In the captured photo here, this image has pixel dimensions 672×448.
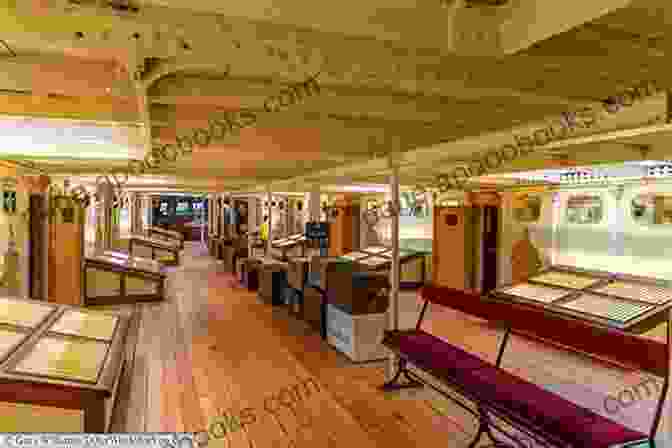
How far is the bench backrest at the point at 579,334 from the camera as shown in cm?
238

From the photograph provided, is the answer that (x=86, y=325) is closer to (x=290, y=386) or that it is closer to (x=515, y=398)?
(x=290, y=386)

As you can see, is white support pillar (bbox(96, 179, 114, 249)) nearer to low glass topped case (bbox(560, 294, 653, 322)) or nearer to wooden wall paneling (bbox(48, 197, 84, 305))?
wooden wall paneling (bbox(48, 197, 84, 305))

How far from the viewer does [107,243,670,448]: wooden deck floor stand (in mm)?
3412

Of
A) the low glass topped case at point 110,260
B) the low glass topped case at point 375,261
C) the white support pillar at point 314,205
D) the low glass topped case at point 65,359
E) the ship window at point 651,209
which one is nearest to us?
the low glass topped case at point 65,359

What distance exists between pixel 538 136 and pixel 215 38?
2.02m

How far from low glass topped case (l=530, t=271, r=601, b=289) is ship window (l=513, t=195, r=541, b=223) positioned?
1.68 meters

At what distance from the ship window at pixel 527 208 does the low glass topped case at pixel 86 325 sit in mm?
6826

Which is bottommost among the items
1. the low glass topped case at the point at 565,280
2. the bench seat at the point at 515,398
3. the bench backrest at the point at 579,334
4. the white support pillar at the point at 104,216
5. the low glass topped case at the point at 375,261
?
the bench seat at the point at 515,398

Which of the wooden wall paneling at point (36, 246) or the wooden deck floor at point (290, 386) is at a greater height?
the wooden wall paneling at point (36, 246)

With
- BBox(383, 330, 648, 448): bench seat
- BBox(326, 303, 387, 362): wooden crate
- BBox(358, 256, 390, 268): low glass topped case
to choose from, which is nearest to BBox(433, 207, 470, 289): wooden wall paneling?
BBox(358, 256, 390, 268): low glass topped case

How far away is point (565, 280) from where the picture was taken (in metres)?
6.30

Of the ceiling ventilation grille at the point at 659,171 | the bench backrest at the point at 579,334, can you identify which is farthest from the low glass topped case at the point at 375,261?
the ceiling ventilation grille at the point at 659,171

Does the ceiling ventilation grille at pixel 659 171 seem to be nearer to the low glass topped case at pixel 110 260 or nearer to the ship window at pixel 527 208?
the ship window at pixel 527 208

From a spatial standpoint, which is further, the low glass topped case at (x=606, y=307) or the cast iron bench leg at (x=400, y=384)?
the low glass topped case at (x=606, y=307)
